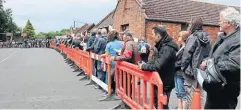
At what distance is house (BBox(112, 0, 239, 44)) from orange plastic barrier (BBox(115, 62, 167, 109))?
16.9m

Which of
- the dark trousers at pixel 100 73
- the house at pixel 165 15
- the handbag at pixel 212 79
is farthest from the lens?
the house at pixel 165 15

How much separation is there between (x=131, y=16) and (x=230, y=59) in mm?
25443

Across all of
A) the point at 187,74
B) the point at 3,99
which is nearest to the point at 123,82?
the point at 187,74

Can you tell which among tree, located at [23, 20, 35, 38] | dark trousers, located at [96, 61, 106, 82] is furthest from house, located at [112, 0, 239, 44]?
tree, located at [23, 20, 35, 38]

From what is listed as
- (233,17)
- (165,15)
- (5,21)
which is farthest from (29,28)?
(233,17)

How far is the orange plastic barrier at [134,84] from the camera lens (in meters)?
5.08

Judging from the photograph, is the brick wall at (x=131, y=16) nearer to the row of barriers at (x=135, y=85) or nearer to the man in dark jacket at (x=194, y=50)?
the row of barriers at (x=135, y=85)

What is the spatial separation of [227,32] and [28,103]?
5.57 meters

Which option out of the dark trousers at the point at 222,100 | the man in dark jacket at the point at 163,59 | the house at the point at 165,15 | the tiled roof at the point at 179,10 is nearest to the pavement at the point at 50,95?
the man in dark jacket at the point at 163,59

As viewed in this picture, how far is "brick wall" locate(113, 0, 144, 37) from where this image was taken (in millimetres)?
26797

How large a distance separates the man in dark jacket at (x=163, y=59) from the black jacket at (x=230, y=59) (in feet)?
4.67

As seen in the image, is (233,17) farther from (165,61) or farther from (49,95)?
(49,95)

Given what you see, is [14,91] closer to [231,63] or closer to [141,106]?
[141,106]

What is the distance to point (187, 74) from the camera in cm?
609
